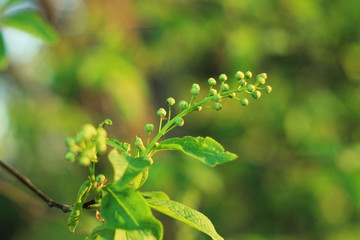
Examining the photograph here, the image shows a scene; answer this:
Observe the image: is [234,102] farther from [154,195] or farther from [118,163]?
[118,163]

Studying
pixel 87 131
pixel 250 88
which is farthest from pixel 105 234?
pixel 250 88

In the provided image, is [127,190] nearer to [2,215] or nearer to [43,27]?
[43,27]

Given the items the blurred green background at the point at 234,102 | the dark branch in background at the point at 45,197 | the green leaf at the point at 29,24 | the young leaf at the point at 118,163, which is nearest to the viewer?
the young leaf at the point at 118,163

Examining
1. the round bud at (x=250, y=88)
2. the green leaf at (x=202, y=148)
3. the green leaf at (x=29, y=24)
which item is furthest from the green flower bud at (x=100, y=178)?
the green leaf at (x=29, y=24)

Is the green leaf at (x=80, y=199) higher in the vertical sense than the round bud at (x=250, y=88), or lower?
lower

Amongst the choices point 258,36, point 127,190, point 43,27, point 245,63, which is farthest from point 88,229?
point 258,36

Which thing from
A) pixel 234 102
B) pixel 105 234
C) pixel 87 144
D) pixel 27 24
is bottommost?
pixel 105 234

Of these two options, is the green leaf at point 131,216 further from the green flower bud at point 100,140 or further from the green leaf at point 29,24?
the green leaf at point 29,24

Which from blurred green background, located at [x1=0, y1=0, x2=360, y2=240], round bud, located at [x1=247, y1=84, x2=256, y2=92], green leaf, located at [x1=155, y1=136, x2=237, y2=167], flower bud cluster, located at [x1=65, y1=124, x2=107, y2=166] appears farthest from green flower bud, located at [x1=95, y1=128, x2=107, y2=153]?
blurred green background, located at [x1=0, y1=0, x2=360, y2=240]
